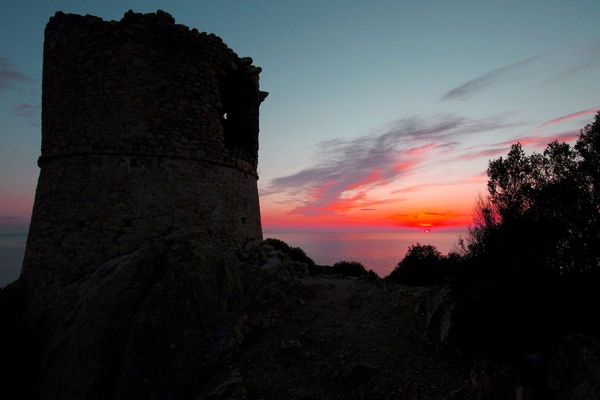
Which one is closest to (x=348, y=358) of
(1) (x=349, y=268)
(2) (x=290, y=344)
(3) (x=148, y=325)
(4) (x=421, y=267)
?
(2) (x=290, y=344)

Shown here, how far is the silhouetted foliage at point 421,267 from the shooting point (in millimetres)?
12148

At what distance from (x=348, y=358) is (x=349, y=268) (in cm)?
903

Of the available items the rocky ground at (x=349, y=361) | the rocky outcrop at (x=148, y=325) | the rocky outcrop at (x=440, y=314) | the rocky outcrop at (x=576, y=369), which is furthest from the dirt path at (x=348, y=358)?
the rocky outcrop at (x=576, y=369)

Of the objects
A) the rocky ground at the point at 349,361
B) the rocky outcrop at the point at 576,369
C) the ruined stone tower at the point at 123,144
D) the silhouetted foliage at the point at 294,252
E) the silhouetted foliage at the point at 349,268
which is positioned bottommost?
the rocky ground at the point at 349,361

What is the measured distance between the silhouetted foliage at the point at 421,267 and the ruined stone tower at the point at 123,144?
627 centimetres

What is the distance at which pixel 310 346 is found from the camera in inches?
279

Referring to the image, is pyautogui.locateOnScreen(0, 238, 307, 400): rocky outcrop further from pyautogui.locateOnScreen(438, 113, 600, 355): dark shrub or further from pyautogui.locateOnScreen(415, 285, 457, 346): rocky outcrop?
pyautogui.locateOnScreen(438, 113, 600, 355): dark shrub

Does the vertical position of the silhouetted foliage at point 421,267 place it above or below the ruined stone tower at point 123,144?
below

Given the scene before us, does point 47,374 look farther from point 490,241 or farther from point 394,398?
point 490,241

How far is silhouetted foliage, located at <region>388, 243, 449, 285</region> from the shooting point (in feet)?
39.9

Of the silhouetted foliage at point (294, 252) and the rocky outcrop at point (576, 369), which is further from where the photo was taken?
the silhouetted foliage at point (294, 252)

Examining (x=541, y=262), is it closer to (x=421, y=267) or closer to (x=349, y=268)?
(x=421, y=267)

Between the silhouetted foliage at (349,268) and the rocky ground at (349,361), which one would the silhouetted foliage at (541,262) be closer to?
the rocky ground at (349,361)

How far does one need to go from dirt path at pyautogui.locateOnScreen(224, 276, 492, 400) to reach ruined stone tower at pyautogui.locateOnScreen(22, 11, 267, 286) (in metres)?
4.44
